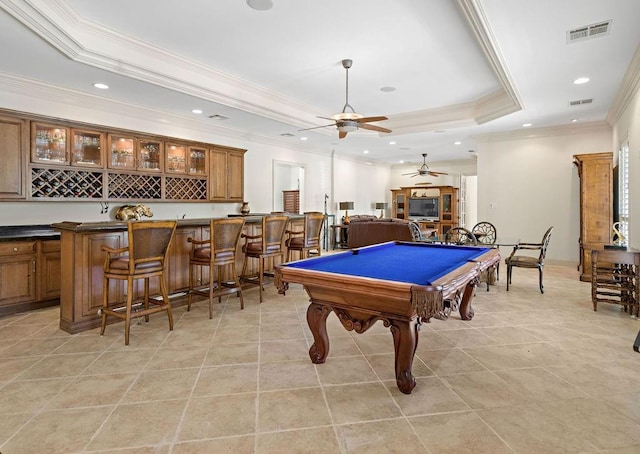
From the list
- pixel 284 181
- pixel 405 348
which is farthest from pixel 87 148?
pixel 284 181

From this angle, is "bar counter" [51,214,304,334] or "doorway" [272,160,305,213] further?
"doorway" [272,160,305,213]

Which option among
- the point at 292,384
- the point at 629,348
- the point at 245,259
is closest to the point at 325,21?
the point at 245,259

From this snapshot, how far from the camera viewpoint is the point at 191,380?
8.05 ft

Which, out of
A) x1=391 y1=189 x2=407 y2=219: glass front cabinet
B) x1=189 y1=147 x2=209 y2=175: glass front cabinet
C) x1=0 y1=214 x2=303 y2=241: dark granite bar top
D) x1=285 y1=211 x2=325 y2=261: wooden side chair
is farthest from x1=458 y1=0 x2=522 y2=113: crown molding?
x1=391 y1=189 x2=407 y2=219: glass front cabinet

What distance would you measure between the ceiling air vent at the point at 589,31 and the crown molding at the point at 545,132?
4147 millimetres

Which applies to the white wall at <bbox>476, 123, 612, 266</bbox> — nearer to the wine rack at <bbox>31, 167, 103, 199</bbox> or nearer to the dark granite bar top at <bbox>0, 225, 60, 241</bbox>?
the wine rack at <bbox>31, 167, 103, 199</bbox>

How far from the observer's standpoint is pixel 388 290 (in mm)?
1964

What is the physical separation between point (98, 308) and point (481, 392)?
354 centimetres

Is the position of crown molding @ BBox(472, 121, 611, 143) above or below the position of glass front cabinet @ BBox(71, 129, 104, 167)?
above

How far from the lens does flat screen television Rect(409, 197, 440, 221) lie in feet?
38.2

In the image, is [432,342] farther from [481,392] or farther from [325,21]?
[325,21]

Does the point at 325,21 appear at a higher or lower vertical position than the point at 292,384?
higher

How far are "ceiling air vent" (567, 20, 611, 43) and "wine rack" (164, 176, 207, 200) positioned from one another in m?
5.47

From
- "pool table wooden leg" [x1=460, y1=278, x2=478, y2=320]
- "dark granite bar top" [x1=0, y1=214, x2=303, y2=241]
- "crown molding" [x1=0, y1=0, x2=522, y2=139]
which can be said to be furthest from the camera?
"pool table wooden leg" [x1=460, y1=278, x2=478, y2=320]
